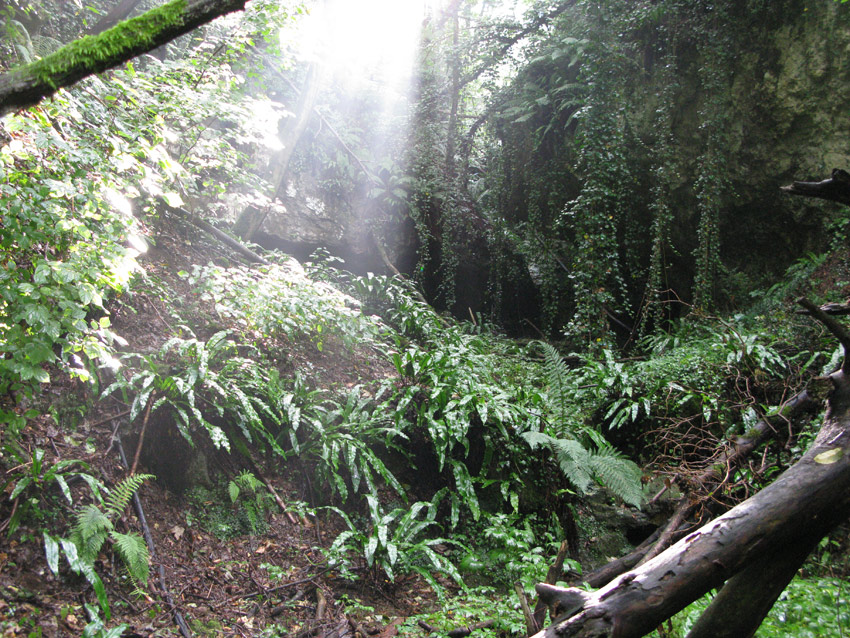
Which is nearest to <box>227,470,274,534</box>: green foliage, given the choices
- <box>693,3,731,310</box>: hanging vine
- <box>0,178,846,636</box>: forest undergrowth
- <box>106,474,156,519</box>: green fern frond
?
<box>0,178,846,636</box>: forest undergrowth

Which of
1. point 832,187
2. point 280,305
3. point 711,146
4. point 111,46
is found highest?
point 711,146

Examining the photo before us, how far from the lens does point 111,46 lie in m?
1.72

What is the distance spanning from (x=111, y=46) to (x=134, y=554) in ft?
8.74

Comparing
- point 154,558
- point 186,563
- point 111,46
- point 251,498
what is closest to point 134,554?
point 154,558

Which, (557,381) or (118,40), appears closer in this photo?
(118,40)

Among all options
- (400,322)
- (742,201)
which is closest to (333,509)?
(400,322)

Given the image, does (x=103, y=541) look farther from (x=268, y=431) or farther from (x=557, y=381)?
(x=557, y=381)

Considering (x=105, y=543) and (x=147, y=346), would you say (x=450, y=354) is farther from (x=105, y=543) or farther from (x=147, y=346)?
(x=105, y=543)

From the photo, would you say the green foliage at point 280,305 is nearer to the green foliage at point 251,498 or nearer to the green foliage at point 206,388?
the green foliage at point 206,388

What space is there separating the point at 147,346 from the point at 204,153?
2208 mm

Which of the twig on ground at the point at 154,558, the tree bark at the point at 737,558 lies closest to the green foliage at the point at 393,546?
the twig on ground at the point at 154,558

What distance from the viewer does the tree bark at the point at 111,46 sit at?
1.61 meters

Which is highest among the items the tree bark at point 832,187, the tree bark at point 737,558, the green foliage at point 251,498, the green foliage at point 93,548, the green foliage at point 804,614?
the tree bark at point 832,187

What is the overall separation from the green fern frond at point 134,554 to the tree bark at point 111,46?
2386 millimetres
